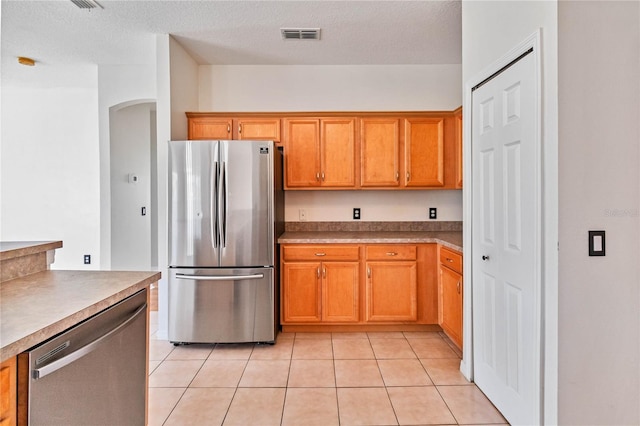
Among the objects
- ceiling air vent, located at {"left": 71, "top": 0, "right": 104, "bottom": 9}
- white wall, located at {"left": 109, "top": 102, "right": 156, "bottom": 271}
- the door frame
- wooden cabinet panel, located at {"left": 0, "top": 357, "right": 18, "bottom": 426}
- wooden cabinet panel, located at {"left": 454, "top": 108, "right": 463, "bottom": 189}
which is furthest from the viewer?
white wall, located at {"left": 109, "top": 102, "right": 156, "bottom": 271}

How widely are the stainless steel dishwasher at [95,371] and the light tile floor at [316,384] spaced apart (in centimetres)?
72

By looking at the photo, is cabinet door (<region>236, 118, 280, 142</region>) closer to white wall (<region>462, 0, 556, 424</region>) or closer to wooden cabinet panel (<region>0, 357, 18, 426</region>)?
white wall (<region>462, 0, 556, 424</region>)

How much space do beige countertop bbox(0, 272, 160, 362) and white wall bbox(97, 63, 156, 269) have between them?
264 cm

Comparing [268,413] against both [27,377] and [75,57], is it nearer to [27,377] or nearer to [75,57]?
[27,377]

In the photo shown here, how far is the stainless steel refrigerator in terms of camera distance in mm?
2996

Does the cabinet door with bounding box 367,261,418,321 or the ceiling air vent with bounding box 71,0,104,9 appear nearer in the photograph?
the ceiling air vent with bounding box 71,0,104,9

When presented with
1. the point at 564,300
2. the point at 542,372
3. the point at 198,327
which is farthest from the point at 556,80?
the point at 198,327

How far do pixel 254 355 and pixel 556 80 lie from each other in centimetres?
267

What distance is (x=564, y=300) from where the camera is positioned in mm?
1506

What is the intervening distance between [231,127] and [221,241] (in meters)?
1.24

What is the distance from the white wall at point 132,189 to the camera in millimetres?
4578

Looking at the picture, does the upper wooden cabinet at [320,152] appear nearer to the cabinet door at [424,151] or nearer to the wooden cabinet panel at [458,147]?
the cabinet door at [424,151]

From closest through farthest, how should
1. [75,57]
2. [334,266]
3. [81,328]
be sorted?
1. [81,328]
2. [334,266]
3. [75,57]

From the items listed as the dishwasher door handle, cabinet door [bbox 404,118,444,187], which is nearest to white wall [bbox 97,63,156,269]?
cabinet door [bbox 404,118,444,187]
